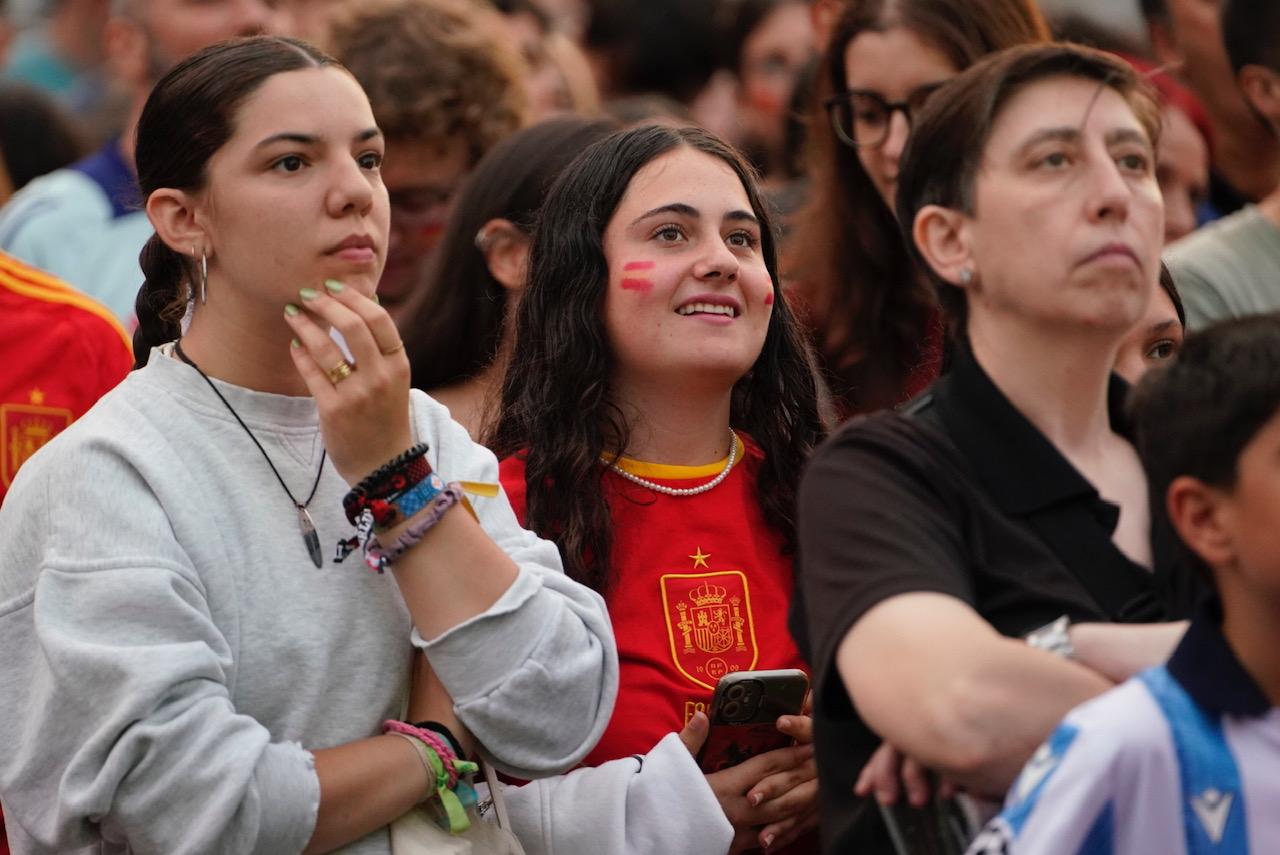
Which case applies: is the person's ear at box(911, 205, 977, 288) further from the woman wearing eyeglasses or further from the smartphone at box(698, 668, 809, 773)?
the woman wearing eyeglasses

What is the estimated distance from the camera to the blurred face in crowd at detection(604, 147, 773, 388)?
3.60 m

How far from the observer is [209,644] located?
2766 millimetres

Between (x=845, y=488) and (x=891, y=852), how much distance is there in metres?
0.48

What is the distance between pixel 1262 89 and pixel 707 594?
85.8 inches

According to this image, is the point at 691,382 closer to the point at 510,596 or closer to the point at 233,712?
the point at 510,596

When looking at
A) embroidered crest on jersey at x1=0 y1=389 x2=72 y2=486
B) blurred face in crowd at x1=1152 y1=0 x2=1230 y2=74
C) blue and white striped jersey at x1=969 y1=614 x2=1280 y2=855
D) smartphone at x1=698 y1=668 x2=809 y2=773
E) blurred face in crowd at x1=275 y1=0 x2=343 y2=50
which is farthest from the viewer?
blurred face in crowd at x1=275 y1=0 x2=343 y2=50

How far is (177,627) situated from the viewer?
8.96ft

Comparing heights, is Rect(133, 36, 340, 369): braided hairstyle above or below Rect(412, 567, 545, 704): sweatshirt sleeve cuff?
above

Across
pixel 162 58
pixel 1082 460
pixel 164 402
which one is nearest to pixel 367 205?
pixel 164 402

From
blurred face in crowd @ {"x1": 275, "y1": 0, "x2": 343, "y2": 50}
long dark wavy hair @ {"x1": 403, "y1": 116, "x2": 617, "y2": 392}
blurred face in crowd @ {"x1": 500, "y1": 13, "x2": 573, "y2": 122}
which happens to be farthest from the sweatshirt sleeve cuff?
blurred face in crowd @ {"x1": 275, "y1": 0, "x2": 343, "y2": 50}

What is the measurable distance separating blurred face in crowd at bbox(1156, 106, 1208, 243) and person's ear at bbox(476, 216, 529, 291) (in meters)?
2.01

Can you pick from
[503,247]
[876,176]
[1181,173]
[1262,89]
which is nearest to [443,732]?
[503,247]

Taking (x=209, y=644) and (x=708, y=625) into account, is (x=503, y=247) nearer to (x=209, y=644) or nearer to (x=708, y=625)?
(x=708, y=625)

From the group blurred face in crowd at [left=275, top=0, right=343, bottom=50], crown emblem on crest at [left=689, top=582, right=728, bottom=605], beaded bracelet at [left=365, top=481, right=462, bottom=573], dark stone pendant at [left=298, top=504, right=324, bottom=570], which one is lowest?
blurred face in crowd at [left=275, top=0, right=343, bottom=50]
